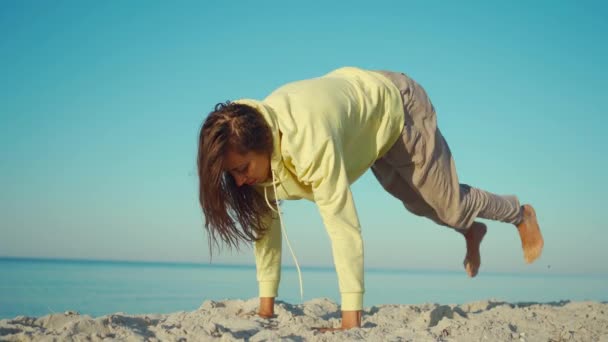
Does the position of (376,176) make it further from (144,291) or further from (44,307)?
(144,291)

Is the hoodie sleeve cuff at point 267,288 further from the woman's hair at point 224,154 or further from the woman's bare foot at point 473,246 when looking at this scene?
the woman's bare foot at point 473,246

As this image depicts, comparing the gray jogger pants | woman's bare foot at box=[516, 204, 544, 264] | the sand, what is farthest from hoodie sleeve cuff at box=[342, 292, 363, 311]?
woman's bare foot at box=[516, 204, 544, 264]

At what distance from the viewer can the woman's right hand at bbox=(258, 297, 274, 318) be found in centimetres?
338

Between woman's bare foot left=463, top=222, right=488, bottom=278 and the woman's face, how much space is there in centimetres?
188

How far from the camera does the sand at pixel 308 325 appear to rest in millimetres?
2371

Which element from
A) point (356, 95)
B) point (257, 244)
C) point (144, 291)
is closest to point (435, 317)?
point (257, 244)

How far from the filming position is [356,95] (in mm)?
3154

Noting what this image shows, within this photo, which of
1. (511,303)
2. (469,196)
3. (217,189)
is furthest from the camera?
(511,303)

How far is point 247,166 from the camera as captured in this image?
112 inches

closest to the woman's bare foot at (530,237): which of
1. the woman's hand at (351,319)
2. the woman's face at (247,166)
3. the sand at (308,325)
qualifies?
the sand at (308,325)

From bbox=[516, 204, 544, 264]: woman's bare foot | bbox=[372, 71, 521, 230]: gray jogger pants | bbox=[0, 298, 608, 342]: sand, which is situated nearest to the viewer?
bbox=[0, 298, 608, 342]: sand

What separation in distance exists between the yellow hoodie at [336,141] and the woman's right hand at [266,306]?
65cm

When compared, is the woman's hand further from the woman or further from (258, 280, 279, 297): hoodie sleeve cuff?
(258, 280, 279, 297): hoodie sleeve cuff

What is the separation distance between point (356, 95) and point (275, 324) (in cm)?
132
